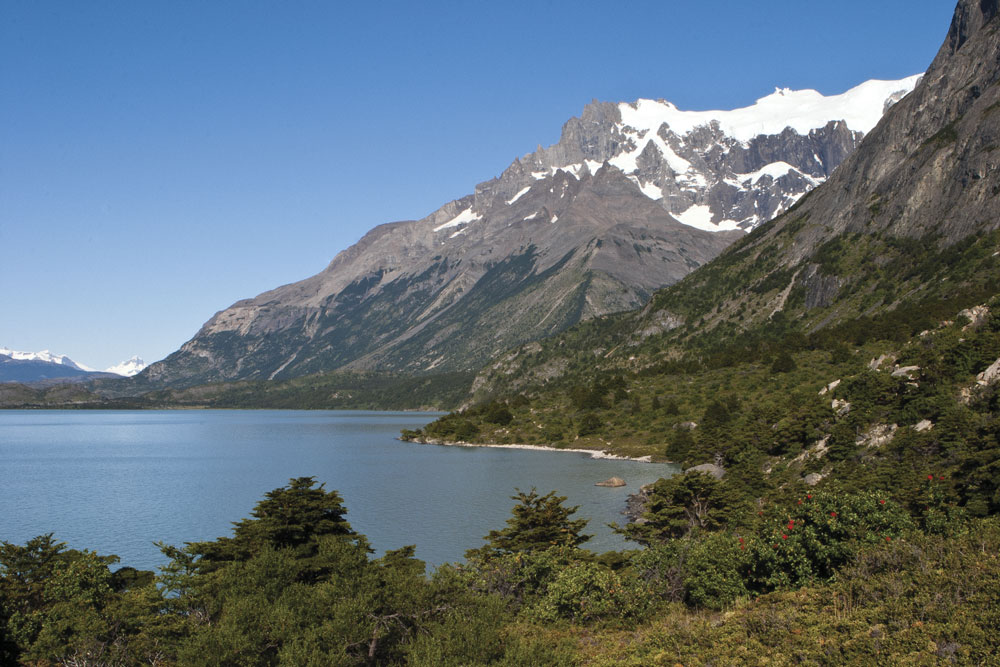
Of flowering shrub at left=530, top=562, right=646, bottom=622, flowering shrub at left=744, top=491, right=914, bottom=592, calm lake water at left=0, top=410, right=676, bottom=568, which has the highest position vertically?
flowering shrub at left=744, top=491, right=914, bottom=592

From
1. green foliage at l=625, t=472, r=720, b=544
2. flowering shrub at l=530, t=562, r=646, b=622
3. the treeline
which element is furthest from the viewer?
green foliage at l=625, t=472, r=720, b=544

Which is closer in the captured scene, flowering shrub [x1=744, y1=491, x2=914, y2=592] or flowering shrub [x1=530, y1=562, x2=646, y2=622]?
flowering shrub [x1=744, y1=491, x2=914, y2=592]

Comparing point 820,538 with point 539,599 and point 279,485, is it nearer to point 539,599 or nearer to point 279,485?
point 539,599

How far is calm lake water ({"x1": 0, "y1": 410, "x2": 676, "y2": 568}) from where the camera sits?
71188 mm

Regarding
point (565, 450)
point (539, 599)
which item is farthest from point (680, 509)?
point (565, 450)

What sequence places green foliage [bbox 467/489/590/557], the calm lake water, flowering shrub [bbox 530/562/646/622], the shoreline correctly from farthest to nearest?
the shoreline → the calm lake water → green foliage [bbox 467/489/590/557] → flowering shrub [bbox 530/562/646/622]

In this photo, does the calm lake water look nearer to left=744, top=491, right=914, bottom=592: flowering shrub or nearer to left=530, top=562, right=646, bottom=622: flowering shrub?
left=530, top=562, right=646, bottom=622: flowering shrub

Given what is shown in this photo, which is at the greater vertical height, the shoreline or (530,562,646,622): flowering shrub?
(530,562,646,622): flowering shrub

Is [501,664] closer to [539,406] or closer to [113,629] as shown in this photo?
[113,629]

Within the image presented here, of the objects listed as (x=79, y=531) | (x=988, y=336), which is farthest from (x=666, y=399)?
(x=79, y=531)

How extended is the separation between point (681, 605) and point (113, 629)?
2700 cm

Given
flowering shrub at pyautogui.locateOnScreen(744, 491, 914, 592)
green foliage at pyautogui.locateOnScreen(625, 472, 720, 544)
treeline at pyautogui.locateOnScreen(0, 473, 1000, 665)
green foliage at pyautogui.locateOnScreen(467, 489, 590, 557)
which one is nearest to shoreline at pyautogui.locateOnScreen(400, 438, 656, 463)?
green foliage at pyautogui.locateOnScreen(625, 472, 720, 544)

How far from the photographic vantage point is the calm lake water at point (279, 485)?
7119 centimetres

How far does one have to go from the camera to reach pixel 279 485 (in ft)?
359
